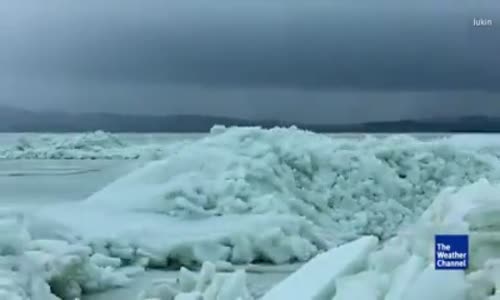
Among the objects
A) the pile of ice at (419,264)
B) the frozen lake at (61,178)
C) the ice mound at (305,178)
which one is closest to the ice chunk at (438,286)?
the pile of ice at (419,264)

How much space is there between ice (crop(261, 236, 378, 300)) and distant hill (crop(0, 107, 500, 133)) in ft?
1.00

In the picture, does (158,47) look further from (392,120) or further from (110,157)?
(392,120)

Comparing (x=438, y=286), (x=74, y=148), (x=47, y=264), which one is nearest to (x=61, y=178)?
(x=74, y=148)

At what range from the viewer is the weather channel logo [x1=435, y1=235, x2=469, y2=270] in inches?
67.6

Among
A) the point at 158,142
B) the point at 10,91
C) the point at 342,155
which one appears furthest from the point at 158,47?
the point at 342,155

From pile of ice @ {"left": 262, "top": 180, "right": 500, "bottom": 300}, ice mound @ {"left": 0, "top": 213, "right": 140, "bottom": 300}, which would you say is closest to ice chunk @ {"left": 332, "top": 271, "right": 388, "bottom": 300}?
pile of ice @ {"left": 262, "top": 180, "right": 500, "bottom": 300}

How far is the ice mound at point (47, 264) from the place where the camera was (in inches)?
71.3

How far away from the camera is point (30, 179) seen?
1.93 m

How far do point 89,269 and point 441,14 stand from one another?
1.08 metres

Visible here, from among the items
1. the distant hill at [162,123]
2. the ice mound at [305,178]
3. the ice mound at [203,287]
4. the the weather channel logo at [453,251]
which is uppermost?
the distant hill at [162,123]

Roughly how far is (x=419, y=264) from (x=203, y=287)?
50cm

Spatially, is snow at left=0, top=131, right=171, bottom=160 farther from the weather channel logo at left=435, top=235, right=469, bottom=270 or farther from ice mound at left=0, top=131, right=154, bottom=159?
the weather channel logo at left=435, top=235, right=469, bottom=270

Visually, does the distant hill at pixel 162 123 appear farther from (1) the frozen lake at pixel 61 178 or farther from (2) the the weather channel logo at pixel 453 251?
(2) the the weather channel logo at pixel 453 251

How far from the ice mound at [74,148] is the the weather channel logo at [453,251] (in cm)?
75
